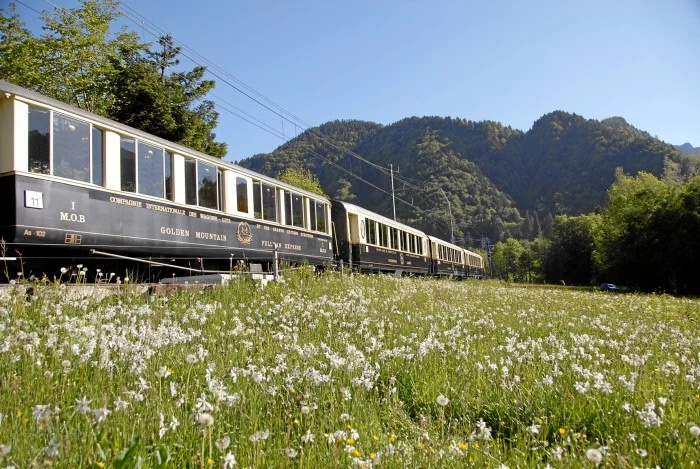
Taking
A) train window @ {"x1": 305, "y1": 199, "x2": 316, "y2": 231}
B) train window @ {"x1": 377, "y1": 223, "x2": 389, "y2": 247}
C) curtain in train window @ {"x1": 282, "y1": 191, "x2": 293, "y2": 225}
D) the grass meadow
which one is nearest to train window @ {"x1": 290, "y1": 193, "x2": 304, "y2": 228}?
curtain in train window @ {"x1": 282, "y1": 191, "x2": 293, "y2": 225}

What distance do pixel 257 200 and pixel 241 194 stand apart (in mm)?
768

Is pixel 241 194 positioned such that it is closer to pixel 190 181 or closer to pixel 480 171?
pixel 190 181

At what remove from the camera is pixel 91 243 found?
925cm

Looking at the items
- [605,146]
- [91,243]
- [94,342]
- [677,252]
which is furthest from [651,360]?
[605,146]

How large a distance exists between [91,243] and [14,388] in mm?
6772

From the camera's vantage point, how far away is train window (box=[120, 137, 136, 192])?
10062 millimetres

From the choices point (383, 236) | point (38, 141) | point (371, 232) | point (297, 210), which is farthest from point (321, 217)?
point (38, 141)

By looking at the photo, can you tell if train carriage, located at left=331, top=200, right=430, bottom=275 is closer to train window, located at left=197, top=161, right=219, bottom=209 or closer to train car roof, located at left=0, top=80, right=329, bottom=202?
train window, located at left=197, top=161, right=219, bottom=209

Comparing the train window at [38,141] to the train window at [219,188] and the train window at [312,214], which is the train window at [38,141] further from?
the train window at [312,214]

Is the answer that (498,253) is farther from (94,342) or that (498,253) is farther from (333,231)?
(94,342)

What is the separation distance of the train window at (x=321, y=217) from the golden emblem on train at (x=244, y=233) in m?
5.31

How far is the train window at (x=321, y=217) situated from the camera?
1928 cm

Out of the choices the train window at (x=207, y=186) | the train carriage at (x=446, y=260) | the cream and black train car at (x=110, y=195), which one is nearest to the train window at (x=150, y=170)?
the cream and black train car at (x=110, y=195)

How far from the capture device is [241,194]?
1393 centimetres
